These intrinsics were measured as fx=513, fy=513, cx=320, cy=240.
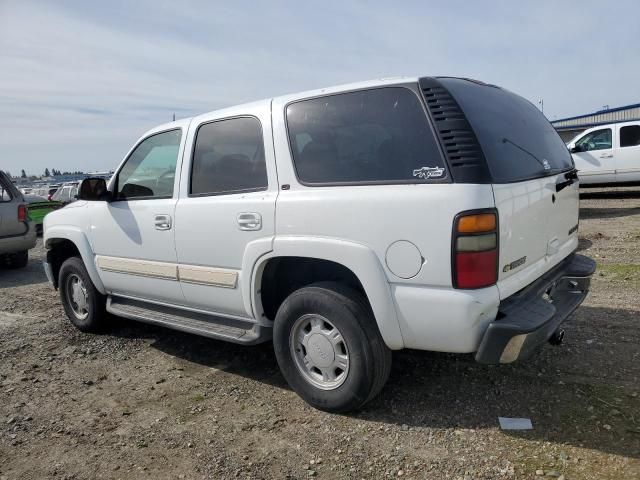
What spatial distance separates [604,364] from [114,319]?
4.31m

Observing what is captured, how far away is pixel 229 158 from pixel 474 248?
1.89 m

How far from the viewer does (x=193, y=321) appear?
3.87 meters

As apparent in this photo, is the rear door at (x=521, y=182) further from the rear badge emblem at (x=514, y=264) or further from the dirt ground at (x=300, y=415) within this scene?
the dirt ground at (x=300, y=415)

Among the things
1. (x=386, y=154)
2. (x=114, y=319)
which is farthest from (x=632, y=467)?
(x=114, y=319)

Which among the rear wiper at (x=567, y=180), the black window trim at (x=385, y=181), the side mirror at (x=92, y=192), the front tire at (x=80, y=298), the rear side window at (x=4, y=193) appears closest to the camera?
the black window trim at (x=385, y=181)

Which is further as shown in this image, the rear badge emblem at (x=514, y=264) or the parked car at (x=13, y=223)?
the parked car at (x=13, y=223)

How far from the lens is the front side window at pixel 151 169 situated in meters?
4.03

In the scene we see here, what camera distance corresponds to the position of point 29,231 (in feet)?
29.1

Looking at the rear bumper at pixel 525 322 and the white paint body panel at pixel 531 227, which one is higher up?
the white paint body panel at pixel 531 227

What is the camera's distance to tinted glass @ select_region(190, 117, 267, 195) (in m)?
3.45

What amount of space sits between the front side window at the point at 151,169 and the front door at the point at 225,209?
214 millimetres

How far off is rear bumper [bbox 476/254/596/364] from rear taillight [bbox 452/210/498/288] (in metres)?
0.26

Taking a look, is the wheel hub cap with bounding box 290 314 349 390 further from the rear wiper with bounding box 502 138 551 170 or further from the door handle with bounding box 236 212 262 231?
the rear wiper with bounding box 502 138 551 170

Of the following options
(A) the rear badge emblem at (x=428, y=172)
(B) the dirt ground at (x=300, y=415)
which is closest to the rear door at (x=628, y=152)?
(B) the dirt ground at (x=300, y=415)
